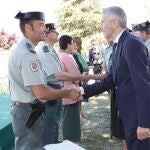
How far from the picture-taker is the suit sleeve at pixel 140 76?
3.12m

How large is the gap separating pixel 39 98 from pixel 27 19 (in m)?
0.76

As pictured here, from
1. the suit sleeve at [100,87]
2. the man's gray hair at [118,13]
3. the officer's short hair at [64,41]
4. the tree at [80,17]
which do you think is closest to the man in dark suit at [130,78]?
the man's gray hair at [118,13]

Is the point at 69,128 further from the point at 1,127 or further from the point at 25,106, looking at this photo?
the point at 25,106

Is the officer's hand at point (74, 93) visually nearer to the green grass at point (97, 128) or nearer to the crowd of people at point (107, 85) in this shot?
the crowd of people at point (107, 85)

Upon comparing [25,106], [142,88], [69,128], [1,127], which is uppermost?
[142,88]

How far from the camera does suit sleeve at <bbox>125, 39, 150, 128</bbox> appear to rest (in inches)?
123

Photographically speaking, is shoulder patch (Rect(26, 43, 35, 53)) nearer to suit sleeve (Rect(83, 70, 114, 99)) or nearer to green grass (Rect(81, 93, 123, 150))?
suit sleeve (Rect(83, 70, 114, 99))

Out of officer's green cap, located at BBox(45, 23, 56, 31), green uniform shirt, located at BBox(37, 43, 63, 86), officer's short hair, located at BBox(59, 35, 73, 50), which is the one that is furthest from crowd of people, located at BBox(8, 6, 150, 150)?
officer's short hair, located at BBox(59, 35, 73, 50)

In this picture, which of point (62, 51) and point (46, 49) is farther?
point (62, 51)

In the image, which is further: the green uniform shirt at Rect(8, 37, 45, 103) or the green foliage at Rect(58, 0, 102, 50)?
the green foliage at Rect(58, 0, 102, 50)

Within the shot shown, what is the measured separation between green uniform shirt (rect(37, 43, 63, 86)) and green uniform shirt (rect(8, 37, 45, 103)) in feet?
3.32

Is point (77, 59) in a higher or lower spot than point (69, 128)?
higher

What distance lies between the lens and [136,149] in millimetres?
3451

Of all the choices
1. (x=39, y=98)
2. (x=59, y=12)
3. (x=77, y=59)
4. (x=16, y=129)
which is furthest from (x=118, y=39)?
(x=59, y=12)
